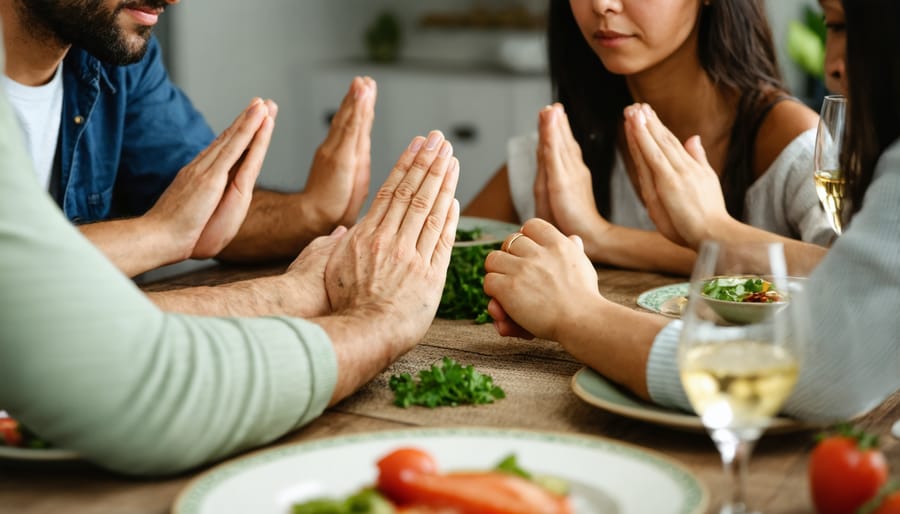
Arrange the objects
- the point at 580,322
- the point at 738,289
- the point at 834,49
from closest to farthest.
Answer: the point at 738,289, the point at 580,322, the point at 834,49

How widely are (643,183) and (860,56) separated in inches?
30.6

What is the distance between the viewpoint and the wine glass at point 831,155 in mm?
1404

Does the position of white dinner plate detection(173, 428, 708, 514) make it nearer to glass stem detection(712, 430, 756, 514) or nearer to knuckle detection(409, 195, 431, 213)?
glass stem detection(712, 430, 756, 514)

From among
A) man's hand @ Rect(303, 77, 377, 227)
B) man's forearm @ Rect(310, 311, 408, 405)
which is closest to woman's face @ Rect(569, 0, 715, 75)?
man's hand @ Rect(303, 77, 377, 227)

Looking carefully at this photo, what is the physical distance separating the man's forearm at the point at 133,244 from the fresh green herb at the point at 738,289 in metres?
0.95

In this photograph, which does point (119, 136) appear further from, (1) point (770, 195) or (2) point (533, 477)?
(2) point (533, 477)

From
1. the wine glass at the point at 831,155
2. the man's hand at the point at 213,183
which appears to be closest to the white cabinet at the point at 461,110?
the man's hand at the point at 213,183

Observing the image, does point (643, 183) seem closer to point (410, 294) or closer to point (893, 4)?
point (410, 294)

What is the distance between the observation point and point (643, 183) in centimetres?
179

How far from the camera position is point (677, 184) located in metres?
1.73

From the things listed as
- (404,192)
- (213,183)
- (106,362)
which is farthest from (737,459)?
(213,183)

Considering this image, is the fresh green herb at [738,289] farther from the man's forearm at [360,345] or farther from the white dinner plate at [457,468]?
the man's forearm at [360,345]

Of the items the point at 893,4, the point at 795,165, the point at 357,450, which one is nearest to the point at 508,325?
the point at 357,450

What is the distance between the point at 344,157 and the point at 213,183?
1.13ft
